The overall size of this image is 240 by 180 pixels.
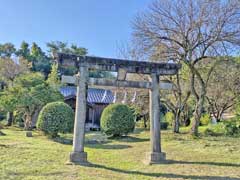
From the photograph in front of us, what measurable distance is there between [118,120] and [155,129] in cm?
694

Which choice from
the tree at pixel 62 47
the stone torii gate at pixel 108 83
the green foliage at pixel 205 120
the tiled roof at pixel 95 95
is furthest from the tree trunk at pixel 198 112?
the tree at pixel 62 47

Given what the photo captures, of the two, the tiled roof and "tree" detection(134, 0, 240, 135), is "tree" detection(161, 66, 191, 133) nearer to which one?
"tree" detection(134, 0, 240, 135)

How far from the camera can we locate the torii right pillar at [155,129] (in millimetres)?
8492

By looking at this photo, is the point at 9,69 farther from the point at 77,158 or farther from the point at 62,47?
the point at 77,158

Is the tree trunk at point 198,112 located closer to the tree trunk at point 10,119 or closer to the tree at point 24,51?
the tree trunk at point 10,119

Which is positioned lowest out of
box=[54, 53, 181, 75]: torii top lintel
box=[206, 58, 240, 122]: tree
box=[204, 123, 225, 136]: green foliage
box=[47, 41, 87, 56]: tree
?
box=[204, 123, 225, 136]: green foliage

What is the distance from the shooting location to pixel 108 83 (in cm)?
875

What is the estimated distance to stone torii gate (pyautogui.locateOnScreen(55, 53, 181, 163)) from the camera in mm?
8203

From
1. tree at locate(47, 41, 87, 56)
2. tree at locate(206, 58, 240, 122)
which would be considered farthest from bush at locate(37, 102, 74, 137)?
tree at locate(47, 41, 87, 56)

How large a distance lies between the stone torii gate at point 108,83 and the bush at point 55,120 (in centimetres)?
685

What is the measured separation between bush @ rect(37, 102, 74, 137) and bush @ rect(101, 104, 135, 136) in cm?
206

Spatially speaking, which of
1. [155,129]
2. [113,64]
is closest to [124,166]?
[155,129]

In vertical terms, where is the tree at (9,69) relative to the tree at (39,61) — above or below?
below

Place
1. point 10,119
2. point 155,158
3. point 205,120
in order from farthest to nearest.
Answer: point 10,119 → point 205,120 → point 155,158
